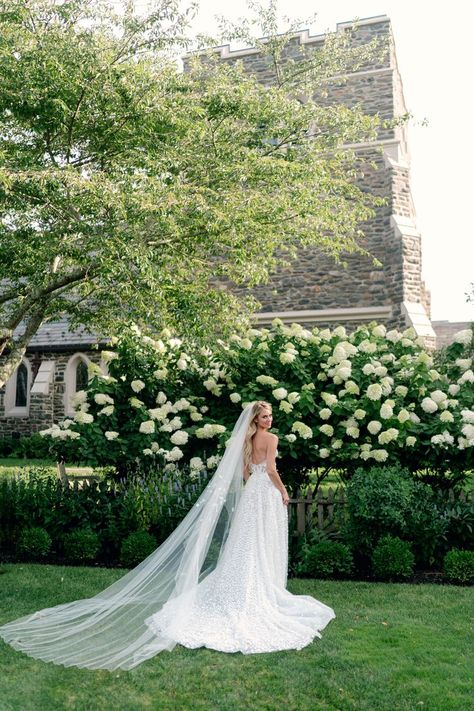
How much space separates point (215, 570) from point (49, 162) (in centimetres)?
636

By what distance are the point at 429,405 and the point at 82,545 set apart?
479cm

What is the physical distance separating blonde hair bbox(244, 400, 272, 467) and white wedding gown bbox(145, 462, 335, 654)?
0.45ft

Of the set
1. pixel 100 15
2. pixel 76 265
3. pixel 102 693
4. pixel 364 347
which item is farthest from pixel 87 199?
pixel 102 693

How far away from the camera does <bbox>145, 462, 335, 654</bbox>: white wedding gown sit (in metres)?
5.38

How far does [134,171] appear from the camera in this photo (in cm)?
923

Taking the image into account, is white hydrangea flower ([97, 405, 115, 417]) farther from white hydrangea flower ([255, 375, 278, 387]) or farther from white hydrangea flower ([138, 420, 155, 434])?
white hydrangea flower ([255, 375, 278, 387])

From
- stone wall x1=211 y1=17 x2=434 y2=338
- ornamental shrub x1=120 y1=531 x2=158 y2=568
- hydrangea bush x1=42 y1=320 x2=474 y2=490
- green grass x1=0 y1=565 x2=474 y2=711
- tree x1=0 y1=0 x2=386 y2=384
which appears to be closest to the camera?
green grass x1=0 y1=565 x2=474 y2=711

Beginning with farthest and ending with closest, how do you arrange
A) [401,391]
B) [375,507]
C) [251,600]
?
[401,391] → [375,507] → [251,600]

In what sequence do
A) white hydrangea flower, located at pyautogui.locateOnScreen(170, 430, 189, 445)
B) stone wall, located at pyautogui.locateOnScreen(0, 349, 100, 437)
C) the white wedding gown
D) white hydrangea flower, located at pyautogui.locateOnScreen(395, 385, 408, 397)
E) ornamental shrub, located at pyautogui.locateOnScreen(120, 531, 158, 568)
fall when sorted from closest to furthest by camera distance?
1. the white wedding gown
2. ornamental shrub, located at pyautogui.locateOnScreen(120, 531, 158, 568)
3. white hydrangea flower, located at pyautogui.locateOnScreen(395, 385, 408, 397)
4. white hydrangea flower, located at pyautogui.locateOnScreen(170, 430, 189, 445)
5. stone wall, located at pyautogui.locateOnScreen(0, 349, 100, 437)

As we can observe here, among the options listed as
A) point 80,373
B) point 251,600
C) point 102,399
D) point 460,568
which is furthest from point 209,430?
point 80,373

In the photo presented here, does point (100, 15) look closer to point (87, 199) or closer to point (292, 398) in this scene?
point (87, 199)

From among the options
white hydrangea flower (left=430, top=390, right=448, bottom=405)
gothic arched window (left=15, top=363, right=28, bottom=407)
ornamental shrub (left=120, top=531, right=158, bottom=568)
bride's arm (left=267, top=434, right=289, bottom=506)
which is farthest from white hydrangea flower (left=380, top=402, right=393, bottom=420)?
gothic arched window (left=15, top=363, right=28, bottom=407)

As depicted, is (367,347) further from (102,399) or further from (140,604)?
(140,604)

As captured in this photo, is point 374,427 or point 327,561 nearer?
point 327,561
